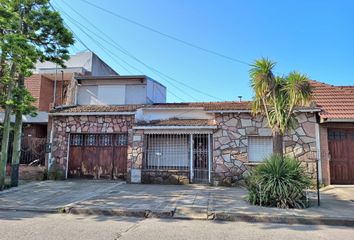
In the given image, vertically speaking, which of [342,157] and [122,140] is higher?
[122,140]

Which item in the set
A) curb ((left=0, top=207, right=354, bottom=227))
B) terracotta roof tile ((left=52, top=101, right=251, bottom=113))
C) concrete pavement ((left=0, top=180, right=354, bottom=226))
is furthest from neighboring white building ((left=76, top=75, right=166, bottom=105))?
curb ((left=0, top=207, right=354, bottom=227))

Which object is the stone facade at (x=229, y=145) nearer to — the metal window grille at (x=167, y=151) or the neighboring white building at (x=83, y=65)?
the metal window grille at (x=167, y=151)

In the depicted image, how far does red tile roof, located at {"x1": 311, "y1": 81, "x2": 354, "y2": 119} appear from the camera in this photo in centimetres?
1270

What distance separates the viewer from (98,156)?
1483 cm

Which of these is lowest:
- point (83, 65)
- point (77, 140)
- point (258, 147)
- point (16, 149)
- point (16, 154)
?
point (16, 154)

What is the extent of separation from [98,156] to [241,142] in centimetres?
701

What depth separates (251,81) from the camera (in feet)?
33.5

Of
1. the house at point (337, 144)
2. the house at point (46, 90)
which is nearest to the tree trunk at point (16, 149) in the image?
the house at point (46, 90)

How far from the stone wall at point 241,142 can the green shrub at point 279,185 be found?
409cm

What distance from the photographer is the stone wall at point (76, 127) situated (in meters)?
14.6

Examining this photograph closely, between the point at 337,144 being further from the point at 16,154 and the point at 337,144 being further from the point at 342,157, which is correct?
the point at 16,154

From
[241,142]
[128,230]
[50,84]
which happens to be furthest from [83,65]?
[128,230]

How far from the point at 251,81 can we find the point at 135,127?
622 cm

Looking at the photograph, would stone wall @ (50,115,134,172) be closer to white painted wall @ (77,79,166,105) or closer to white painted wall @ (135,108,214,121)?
white painted wall @ (135,108,214,121)
